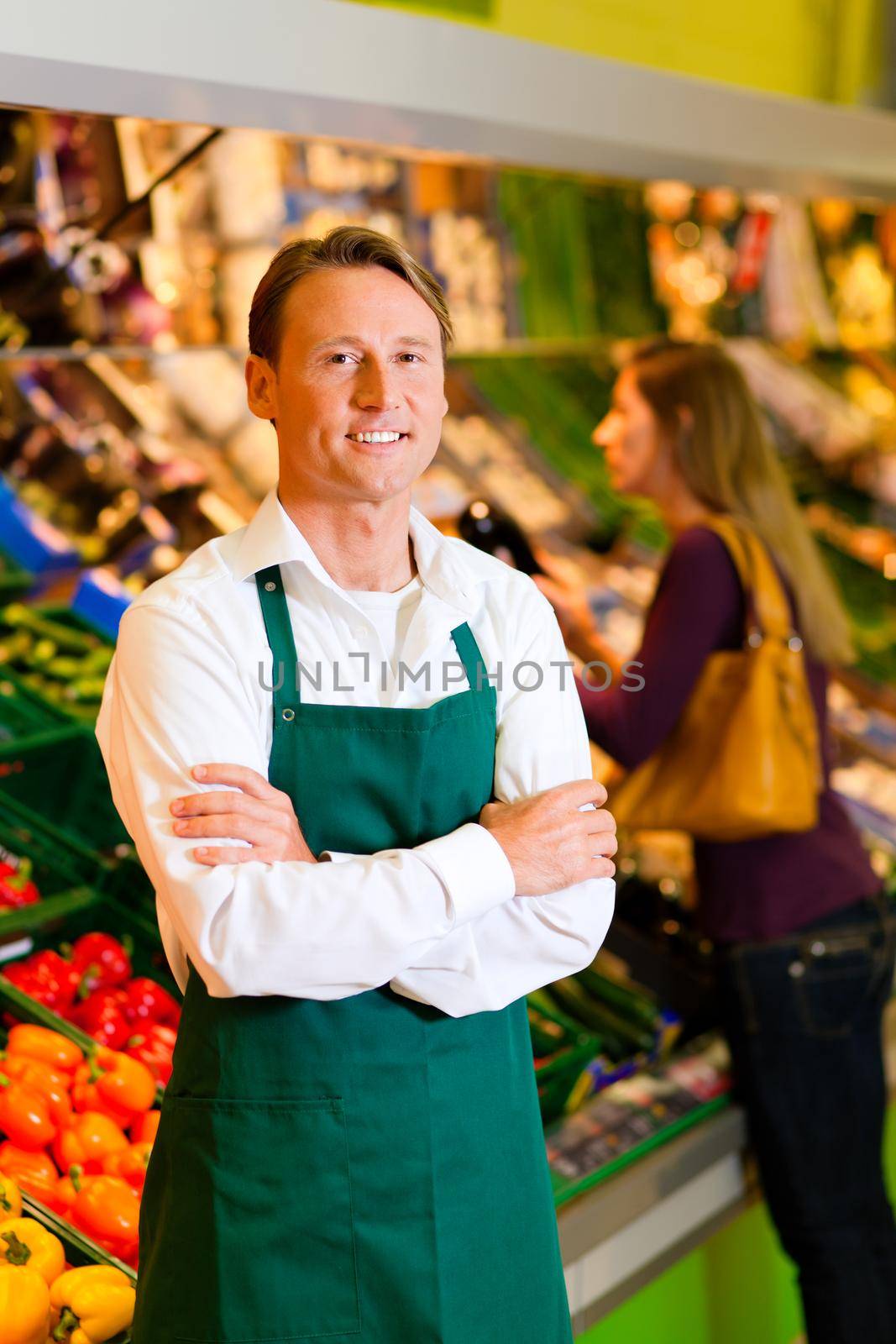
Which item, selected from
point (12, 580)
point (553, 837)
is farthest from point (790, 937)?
point (12, 580)

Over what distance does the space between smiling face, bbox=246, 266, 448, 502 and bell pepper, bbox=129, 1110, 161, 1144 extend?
107 cm

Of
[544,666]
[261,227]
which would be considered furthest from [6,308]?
[544,666]

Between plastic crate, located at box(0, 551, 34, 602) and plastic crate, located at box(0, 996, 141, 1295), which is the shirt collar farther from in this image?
plastic crate, located at box(0, 551, 34, 602)

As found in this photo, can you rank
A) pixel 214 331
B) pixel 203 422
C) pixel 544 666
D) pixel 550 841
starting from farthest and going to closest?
pixel 203 422 < pixel 214 331 < pixel 544 666 < pixel 550 841

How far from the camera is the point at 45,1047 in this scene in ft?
6.89

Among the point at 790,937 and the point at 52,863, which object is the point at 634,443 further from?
the point at 52,863

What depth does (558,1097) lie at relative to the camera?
2.50 metres

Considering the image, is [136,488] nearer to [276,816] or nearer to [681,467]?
[681,467]

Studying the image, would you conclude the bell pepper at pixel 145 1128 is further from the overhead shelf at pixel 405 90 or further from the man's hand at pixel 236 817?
the overhead shelf at pixel 405 90

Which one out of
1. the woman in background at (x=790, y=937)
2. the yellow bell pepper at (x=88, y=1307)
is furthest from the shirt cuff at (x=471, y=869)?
the woman in background at (x=790, y=937)

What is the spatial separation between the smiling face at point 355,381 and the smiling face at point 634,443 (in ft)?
3.93

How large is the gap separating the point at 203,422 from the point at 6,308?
2.61ft

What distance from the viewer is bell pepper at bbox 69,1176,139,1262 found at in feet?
6.28

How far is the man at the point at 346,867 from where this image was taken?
1.48 m
